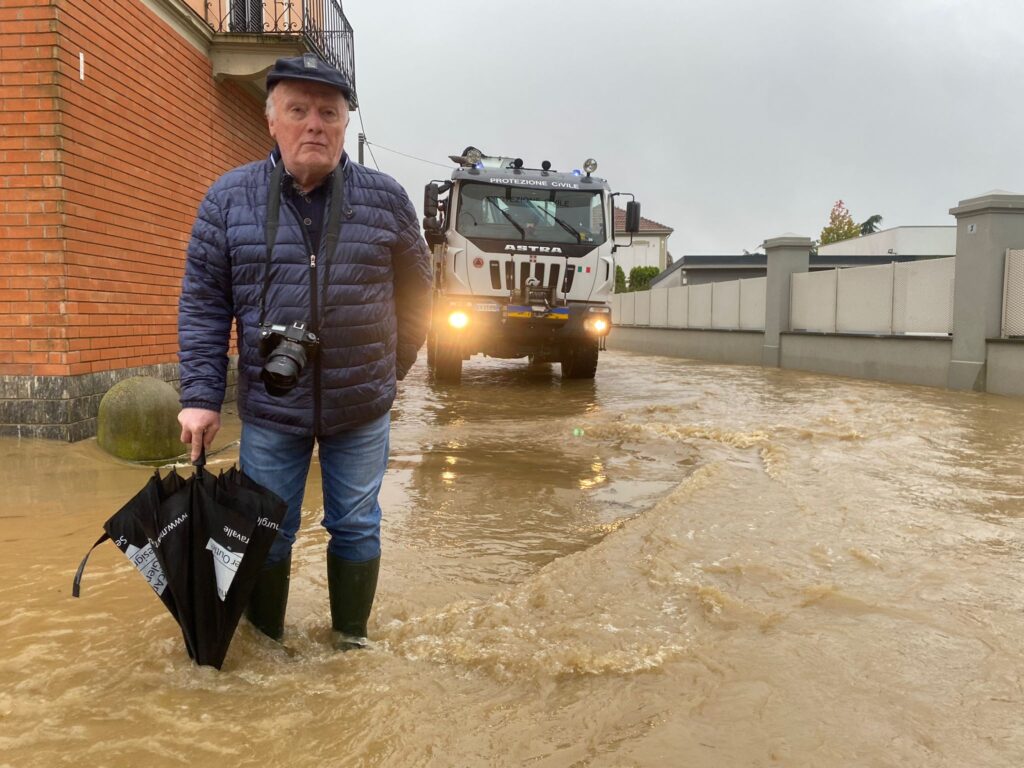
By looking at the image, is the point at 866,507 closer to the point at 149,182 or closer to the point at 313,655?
the point at 313,655

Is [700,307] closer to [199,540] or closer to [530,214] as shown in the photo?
[530,214]

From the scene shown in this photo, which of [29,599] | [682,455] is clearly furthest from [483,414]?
[29,599]

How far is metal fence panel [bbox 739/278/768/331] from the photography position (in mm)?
18203

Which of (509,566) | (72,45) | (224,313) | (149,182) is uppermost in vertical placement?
(72,45)

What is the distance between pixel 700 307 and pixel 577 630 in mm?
19879

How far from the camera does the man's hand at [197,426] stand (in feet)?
7.66

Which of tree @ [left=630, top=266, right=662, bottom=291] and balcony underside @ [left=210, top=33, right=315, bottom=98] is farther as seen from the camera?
tree @ [left=630, top=266, right=662, bottom=291]

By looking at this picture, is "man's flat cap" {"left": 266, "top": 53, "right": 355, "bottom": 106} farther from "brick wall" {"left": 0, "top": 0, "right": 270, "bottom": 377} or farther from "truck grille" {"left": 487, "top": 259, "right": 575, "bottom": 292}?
"truck grille" {"left": 487, "top": 259, "right": 575, "bottom": 292}

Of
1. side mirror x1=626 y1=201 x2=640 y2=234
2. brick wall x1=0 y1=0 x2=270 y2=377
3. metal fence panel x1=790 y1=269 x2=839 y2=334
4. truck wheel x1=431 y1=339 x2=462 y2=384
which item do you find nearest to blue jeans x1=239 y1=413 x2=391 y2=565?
brick wall x1=0 y1=0 x2=270 y2=377

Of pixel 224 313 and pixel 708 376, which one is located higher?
pixel 224 313

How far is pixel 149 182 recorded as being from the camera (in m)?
7.33

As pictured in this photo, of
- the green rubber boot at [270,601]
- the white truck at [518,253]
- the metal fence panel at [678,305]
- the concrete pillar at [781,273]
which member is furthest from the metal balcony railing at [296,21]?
the metal fence panel at [678,305]

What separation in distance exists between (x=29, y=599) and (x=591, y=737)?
2297mm

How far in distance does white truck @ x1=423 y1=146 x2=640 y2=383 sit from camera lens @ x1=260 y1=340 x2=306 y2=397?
8.53 m
